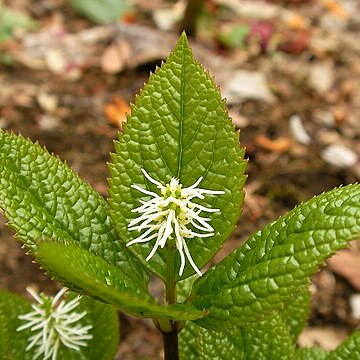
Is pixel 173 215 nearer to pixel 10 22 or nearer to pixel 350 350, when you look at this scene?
pixel 350 350

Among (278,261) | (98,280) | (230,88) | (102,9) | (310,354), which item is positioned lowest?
(98,280)

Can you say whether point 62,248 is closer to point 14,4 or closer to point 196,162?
point 196,162

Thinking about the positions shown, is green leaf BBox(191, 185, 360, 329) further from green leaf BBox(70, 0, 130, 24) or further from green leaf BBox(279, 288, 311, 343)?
green leaf BBox(70, 0, 130, 24)

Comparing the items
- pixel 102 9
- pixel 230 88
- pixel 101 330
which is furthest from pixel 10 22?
pixel 101 330

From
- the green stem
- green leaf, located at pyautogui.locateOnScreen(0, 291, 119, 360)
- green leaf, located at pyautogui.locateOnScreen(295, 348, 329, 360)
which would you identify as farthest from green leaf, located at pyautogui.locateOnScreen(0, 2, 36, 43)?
the green stem

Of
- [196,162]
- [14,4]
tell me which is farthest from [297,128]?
[196,162]

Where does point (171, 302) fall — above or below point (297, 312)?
below

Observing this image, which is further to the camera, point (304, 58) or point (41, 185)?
point (304, 58)
